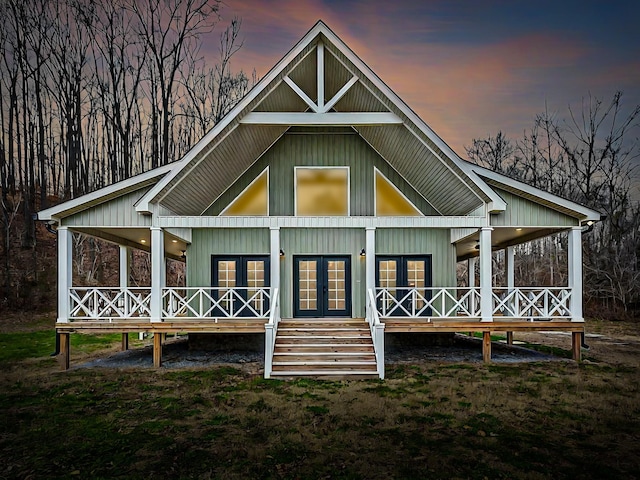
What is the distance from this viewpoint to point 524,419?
A: 7.16 m

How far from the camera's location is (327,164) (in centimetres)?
1421

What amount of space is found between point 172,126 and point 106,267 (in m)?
10.6

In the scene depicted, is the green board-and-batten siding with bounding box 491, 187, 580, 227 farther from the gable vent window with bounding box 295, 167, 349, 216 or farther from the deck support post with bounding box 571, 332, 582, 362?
the gable vent window with bounding box 295, 167, 349, 216

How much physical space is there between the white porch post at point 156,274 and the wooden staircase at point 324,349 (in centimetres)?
307

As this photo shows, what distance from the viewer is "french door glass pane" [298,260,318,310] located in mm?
13953

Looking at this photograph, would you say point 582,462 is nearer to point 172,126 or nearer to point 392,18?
point 392,18

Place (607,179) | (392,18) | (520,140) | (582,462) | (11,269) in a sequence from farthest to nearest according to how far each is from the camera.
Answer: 1. (520,140)
2. (607,179)
3. (11,269)
4. (392,18)
5. (582,462)

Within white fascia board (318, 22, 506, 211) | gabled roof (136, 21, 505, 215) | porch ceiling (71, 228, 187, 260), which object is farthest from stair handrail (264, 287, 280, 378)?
white fascia board (318, 22, 506, 211)

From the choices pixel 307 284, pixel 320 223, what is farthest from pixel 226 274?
pixel 320 223

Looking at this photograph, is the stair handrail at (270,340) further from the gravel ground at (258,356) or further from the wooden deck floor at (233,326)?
the gravel ground at (258,356)

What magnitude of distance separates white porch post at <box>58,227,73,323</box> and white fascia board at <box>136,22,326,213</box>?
2.21 metres

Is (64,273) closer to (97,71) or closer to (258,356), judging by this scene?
(258,356)

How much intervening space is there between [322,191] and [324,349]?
5314mm

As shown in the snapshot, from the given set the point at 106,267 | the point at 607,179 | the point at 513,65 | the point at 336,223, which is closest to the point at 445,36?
the point at 513,65
